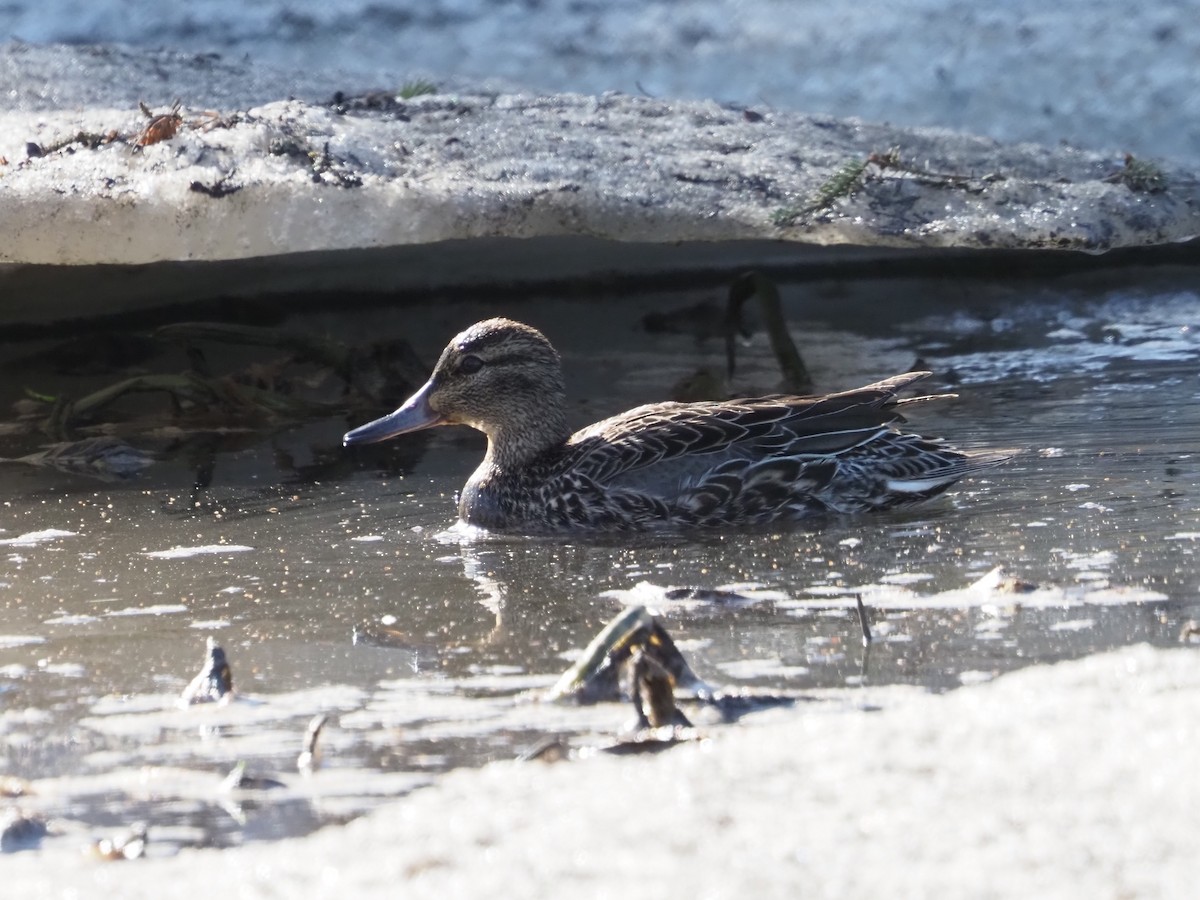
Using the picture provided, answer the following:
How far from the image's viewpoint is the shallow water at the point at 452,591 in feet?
10.1

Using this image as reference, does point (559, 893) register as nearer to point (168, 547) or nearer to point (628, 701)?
point (628, 701)

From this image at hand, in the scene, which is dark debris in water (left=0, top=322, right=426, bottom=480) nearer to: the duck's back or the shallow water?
the shallow water

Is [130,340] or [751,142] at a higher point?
[751,142]

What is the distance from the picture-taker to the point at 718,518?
5430 millimetres

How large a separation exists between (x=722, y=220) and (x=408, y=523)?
1.89 meters

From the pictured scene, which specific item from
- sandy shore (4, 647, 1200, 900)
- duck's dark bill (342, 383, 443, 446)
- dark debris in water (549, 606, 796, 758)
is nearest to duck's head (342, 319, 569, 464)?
duck's dark bill (342, 383, 443, 446)

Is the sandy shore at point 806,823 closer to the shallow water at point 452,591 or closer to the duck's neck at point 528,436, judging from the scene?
the shallow water at point 452,591

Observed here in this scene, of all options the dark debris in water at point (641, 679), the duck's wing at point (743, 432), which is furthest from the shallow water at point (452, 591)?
the duck's wing at point (743, 432)

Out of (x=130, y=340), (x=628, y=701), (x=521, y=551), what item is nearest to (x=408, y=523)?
(x=521, y=551)

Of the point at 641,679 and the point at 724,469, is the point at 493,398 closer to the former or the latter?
the point at 724,469

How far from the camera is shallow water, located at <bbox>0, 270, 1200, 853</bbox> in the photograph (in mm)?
3076

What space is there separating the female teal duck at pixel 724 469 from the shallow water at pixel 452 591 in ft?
0.52

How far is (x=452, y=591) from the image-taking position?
442 cm

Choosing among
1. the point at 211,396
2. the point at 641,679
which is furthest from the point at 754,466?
the point at 211,396
